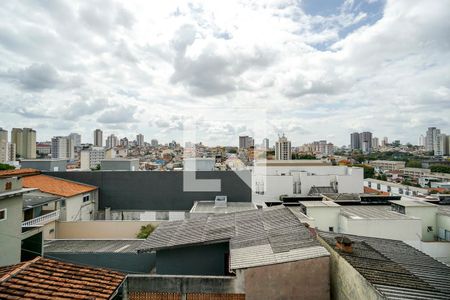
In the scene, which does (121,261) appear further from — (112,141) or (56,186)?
(112,141)

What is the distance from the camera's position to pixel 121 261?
1041 cm

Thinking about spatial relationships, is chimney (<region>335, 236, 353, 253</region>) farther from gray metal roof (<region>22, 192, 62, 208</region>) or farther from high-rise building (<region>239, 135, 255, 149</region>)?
high-rise building (<region>239, 135, 255, 149</region>)

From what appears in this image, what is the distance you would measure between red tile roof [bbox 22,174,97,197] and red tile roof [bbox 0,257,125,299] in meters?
13.1

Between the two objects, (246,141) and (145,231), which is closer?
(145,231)

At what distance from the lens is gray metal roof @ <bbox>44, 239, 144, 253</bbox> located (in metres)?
11.5

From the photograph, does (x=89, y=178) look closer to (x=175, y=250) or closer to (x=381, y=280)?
(x=175, y=250)

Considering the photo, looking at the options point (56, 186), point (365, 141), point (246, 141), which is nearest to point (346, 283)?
point (56, 186)

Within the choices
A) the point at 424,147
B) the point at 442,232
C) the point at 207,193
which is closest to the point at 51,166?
the point at 207,193

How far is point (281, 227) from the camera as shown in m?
7.70

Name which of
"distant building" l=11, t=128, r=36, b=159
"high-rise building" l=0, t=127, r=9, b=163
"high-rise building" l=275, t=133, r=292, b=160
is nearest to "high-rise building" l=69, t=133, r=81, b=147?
"distant building" l=11, t=128, r=36, b=159

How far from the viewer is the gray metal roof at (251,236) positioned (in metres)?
5.87

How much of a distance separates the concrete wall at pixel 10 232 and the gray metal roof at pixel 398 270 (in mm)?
9305

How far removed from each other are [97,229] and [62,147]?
9232 cm

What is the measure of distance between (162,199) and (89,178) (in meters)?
5.54
